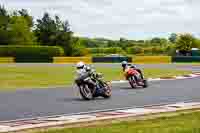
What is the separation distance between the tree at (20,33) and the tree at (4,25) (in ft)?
2.35

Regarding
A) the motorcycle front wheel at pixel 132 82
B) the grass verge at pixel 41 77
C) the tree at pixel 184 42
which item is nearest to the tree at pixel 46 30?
the tree at pixel 184 42

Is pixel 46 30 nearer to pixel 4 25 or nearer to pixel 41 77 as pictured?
pixel 4 25

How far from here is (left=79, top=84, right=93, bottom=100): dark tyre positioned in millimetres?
17500

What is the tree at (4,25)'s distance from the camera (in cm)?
8581

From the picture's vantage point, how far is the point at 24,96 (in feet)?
62.0

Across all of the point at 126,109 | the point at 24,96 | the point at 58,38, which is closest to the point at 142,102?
the point at 126,109

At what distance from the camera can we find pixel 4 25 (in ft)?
300

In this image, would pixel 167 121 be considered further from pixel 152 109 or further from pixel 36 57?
pixel 36 57

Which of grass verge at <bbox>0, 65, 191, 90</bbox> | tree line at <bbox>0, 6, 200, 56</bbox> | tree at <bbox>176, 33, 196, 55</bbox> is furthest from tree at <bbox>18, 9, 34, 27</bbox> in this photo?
grass verge at <bbox>0, 65, 191, 90</bbox>

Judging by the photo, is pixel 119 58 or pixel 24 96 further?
pixel 119 58

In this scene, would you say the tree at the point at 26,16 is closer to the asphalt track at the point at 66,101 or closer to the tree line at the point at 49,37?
the tree line at the point at 49,37

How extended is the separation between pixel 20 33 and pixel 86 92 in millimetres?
72248

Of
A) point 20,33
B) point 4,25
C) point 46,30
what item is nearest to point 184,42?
point 46,30

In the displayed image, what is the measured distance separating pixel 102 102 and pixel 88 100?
2.50ft
